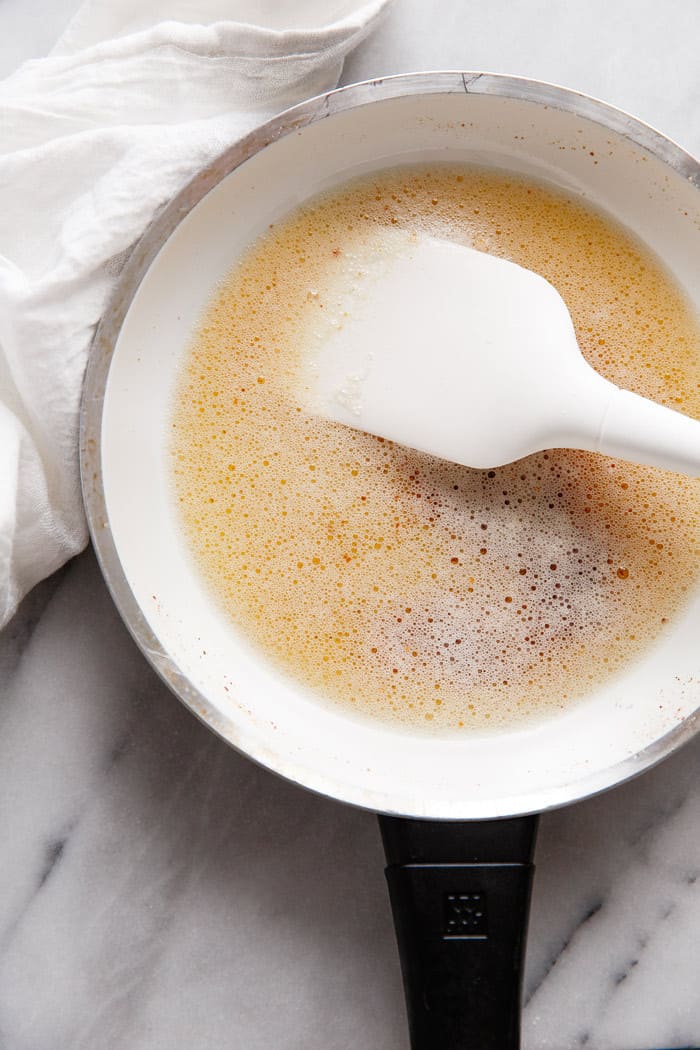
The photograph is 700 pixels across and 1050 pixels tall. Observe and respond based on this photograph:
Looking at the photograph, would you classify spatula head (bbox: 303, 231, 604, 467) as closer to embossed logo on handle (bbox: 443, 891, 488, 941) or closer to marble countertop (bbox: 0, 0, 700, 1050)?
marble countertop (bbox: 0, 0, 700, 1050)

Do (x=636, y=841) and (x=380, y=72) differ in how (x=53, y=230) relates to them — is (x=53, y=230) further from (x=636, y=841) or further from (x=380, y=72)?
(x=636, y=841)

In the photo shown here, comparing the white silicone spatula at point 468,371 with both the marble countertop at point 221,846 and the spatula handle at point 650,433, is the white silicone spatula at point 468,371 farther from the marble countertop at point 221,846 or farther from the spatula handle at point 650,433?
the marble countertop at point 221,846

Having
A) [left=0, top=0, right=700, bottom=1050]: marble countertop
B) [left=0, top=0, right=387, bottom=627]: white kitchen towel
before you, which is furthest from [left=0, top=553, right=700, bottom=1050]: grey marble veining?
[left=0, top=0, right=387, bottom=627]: white kitchen towel

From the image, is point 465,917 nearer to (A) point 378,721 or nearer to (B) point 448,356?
(A) point 378,721

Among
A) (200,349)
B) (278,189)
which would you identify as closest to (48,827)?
(200,349)

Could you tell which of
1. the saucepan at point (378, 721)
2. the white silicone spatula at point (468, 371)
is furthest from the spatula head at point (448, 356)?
the saucepan at point (378, 721)

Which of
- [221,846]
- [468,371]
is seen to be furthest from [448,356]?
[221,846]
